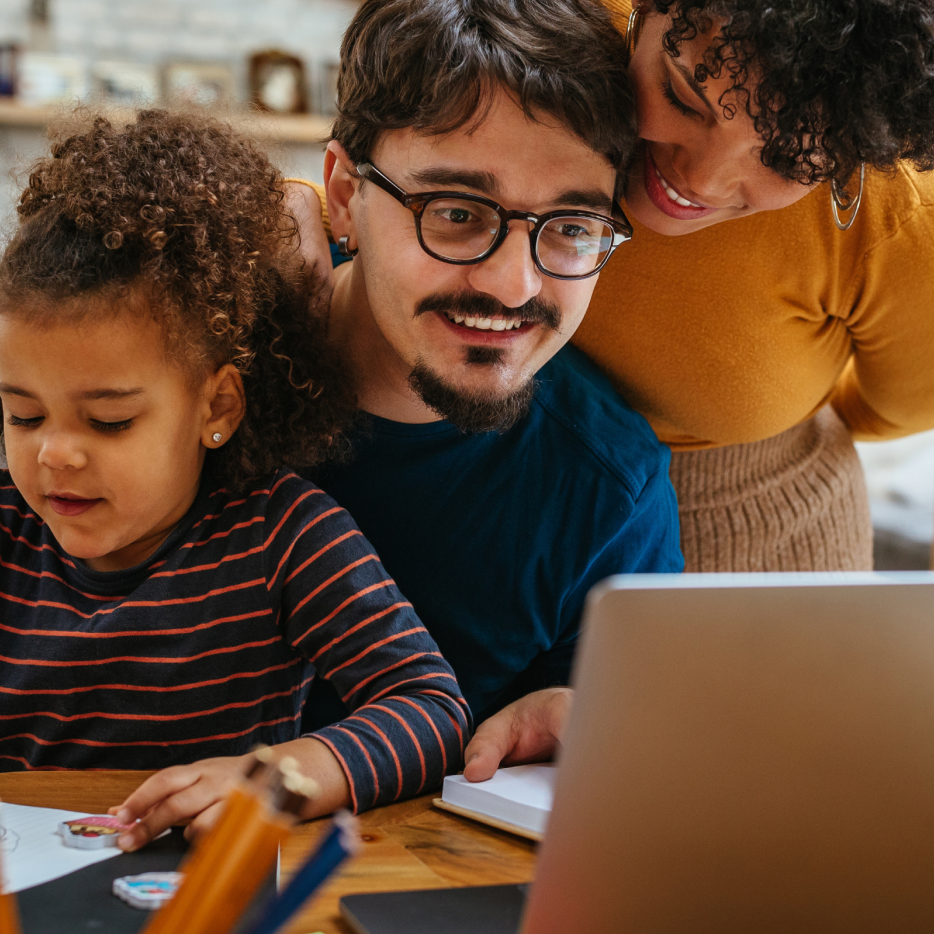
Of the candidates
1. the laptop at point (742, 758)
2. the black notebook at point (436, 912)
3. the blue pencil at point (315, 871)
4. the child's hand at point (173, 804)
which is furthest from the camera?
the child's hand at point (173, 804)

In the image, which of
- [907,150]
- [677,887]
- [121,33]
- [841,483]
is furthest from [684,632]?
[121,33]

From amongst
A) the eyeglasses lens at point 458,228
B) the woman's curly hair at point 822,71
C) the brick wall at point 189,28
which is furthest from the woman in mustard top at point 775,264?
the brick wall at point 189,28

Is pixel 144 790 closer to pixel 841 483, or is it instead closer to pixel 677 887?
pixel 677 887

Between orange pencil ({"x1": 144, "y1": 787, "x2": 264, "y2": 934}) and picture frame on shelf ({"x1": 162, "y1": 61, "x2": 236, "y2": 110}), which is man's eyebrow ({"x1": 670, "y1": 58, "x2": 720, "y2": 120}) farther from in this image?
picture frame on shelf ({"x1": 162, "y1": 61, "x2": 236, "y2": 110})

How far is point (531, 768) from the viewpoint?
0.99 m

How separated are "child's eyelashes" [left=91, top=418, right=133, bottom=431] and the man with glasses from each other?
1.06 ft

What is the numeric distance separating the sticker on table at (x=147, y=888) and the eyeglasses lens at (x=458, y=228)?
0.74m

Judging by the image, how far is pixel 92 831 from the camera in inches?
30.3

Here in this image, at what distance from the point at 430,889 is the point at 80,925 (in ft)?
0.75

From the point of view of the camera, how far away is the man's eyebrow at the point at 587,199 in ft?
3.90

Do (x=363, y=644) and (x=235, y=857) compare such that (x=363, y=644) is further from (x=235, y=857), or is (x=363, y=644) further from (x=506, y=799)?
(x=235, y=857)

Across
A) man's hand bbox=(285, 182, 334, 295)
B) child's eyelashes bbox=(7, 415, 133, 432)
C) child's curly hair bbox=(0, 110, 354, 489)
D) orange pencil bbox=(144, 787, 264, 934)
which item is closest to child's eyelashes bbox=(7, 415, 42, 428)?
child's eyelashes bbox=(7, 415, 133, 432)

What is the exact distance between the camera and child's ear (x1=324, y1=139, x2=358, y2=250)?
1.35 m

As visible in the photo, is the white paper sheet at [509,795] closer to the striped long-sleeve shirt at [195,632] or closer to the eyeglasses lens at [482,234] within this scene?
the striped long-sleeve shirt at [195,632]
